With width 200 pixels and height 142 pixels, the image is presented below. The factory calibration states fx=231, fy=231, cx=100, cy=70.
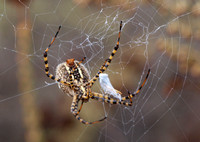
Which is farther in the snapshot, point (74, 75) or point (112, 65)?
point (112, 65)

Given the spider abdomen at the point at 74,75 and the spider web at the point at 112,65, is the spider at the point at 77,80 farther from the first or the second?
the spider web at the point at 112,65

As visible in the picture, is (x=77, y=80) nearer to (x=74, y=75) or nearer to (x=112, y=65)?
(x=74, y=75)

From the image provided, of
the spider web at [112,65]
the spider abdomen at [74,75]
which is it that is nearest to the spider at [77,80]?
the spider abdomen at [74,75]

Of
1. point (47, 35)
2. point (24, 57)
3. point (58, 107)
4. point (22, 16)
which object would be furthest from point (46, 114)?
point (22, 16)

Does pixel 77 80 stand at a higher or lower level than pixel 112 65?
lower

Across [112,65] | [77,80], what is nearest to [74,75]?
[77,80]

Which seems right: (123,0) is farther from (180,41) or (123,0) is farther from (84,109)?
(84,109)

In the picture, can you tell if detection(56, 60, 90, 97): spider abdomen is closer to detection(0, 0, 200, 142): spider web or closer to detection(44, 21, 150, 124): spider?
detection(44, 21, 150, 124): spider

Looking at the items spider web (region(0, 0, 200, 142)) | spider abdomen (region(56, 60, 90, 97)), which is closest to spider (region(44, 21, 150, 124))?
spider abdomen (region(56, 60, 90, 97))

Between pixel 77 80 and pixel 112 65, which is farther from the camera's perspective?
pixel 112 65
